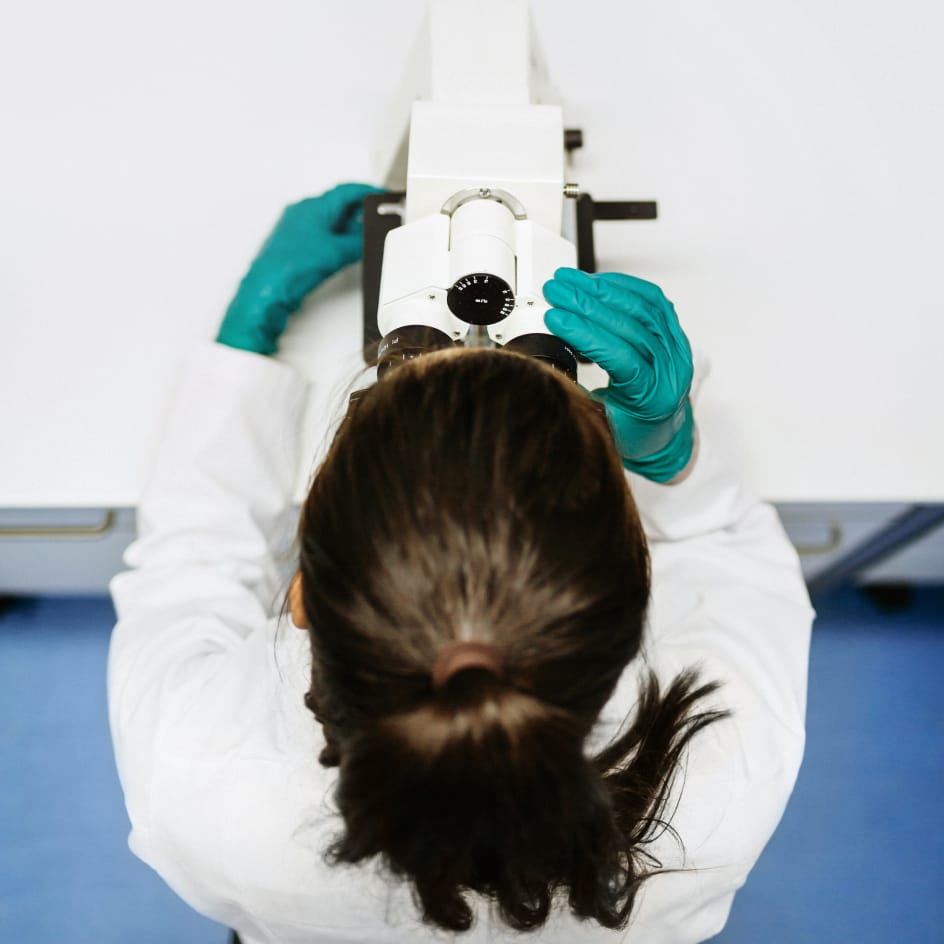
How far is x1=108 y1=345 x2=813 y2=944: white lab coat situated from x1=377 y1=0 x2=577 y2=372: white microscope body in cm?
26

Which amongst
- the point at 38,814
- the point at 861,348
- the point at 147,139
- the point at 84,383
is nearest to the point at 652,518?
the point at 861,348

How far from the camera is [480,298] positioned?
0.63 meters

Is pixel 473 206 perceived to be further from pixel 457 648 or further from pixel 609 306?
pixel 457 648

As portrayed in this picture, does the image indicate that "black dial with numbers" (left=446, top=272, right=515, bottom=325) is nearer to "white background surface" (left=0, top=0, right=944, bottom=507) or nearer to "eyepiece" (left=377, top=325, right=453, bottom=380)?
"eyepiece" (left=377, top=325, right=453, bottom=380)

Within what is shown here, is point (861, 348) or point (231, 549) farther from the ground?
point (861, 348)

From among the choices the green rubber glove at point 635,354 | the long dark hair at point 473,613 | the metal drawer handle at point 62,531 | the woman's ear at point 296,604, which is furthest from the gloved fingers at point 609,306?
the metal drawer handle at point 62,531

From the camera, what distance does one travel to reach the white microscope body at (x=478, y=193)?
66 cm

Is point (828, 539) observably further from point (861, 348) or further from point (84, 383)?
point (84, 383)

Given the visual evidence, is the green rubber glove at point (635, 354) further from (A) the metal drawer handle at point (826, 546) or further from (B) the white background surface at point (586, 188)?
(A) the metal drawer handle at point (826, 546)

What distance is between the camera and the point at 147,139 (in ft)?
3.42

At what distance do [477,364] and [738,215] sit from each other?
0.67 metres

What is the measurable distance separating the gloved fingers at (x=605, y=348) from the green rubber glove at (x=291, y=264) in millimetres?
372

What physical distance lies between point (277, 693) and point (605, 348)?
0.39 m

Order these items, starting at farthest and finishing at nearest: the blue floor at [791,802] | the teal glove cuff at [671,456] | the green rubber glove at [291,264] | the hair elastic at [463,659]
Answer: the blue floor at [791,802], the green rubber glove at [291,264], the teal glove cuff at [671,456], the hair elastic at [463,659]
